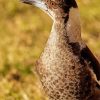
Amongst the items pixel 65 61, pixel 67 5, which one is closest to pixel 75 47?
pixel 65 61

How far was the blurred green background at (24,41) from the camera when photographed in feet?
15.3

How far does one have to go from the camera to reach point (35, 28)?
240 inches

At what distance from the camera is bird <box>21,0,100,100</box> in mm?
3346

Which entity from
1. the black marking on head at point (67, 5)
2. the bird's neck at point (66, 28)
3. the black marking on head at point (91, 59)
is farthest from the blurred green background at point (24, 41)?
the black marking on head at point (67, 5)

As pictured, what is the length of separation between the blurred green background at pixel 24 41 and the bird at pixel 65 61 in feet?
3.09

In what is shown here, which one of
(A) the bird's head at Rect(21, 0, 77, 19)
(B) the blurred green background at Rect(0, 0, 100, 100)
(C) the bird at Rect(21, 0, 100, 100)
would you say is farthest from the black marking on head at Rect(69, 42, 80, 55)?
(B) the blurred green background at Rect(0, 0, 100, 100)

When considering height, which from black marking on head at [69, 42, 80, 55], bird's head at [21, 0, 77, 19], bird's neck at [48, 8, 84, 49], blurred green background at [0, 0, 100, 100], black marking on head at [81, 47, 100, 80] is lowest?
blurred green background at [0, 0, 100, 100]

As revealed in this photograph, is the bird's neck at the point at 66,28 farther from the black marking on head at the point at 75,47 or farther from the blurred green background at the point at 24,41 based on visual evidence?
the blurred green background at the point at 24,41

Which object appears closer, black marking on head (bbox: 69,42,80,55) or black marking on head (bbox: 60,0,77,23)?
black marking on head (bbox: 60,0,77,23)

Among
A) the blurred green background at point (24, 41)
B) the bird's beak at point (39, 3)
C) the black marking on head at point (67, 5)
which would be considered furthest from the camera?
the blurred green background at point (24, 41)

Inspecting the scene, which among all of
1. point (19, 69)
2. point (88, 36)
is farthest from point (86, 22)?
point (19, 69)

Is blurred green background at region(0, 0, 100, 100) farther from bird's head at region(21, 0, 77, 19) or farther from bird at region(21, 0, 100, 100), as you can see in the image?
bird's head at region(21, 0, 77, 19)

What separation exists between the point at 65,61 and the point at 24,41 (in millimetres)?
2404

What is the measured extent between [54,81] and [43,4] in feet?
1.43
